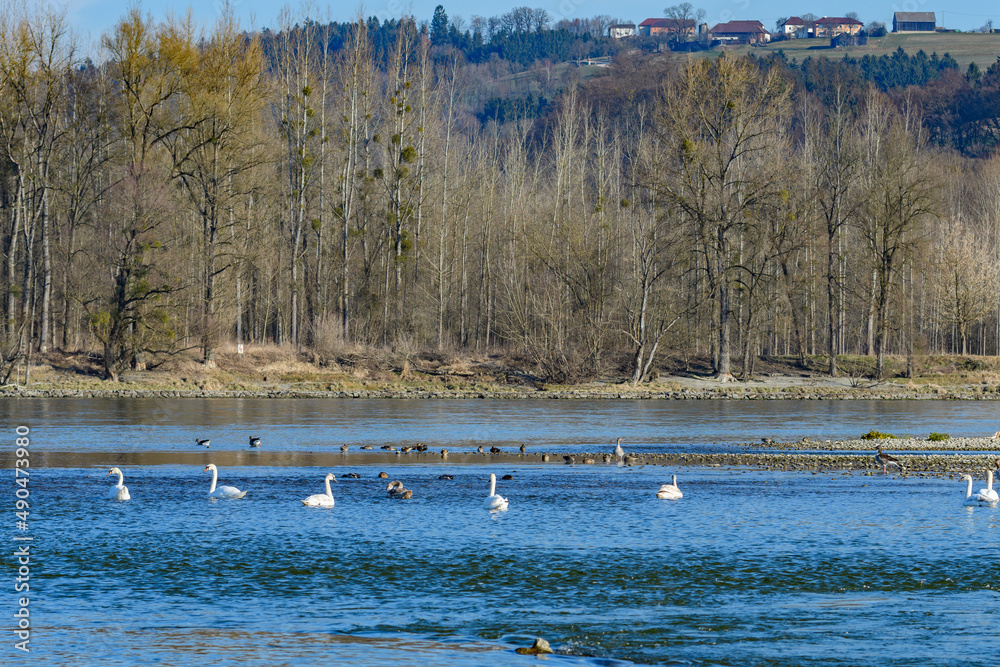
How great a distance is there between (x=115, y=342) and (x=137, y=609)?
42.4 m

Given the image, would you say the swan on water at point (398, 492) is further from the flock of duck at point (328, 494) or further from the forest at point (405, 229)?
the forest at point (405, 229)

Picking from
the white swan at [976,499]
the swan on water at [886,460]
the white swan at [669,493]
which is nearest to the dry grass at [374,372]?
the swan on water at [886,460]

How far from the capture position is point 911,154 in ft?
214

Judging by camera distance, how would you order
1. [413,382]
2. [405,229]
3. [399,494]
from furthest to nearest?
1. [405,229]
2. [413,382]
3. [399,494]

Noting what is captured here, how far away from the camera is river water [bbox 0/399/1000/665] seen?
12500 millimetres

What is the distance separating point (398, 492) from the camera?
23281 millimetres

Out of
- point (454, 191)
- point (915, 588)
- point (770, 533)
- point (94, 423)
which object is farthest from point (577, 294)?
point (915, 588)

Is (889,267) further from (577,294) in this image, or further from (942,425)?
(942,425)

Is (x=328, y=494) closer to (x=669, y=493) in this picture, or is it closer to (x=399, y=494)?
(x=399, y=494)

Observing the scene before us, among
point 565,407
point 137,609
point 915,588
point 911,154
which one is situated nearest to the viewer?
point 137,609

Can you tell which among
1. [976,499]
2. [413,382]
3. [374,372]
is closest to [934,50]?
[413,382]

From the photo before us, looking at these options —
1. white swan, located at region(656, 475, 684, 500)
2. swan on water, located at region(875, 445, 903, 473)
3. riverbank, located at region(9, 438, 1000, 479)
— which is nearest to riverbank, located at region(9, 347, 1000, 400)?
riverbank, located at region(9, 438, 1000, 479)

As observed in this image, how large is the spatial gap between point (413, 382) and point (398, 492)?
116ft

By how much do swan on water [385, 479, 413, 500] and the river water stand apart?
39 centimetres
